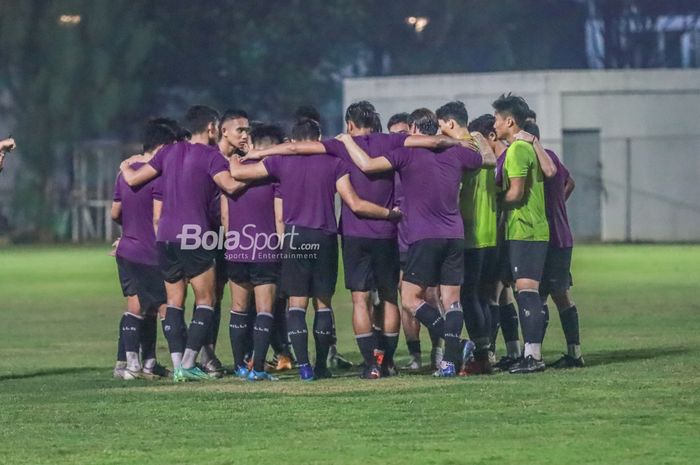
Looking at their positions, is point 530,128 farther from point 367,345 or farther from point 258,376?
point 258,376

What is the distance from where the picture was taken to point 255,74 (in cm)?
5834

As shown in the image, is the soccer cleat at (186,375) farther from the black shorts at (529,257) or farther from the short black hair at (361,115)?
the black shorts at (529,257)

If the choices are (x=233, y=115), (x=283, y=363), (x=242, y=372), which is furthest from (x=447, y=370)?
(x=233, y=115)

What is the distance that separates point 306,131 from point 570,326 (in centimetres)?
285

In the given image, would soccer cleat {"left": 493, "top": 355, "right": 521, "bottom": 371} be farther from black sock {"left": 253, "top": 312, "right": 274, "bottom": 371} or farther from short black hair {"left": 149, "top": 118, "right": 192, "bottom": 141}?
short black hair {"left": 149, "top": 118, "right": 192, "bottom": 141}

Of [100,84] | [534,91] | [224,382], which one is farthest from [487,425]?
[100,84]

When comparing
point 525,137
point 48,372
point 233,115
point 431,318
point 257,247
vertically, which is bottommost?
point 48,372

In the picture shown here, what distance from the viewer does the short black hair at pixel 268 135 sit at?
1295cm

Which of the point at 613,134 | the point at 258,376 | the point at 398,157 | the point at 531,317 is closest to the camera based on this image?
the point at 398,157

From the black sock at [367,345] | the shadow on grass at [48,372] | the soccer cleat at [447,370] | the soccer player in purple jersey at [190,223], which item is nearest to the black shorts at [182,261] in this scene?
the soccer player in purple jersey at [190,223]

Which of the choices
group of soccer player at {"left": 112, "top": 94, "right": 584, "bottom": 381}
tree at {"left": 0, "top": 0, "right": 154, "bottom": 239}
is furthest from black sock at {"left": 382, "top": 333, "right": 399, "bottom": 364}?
tree at {"left": 0, "top": 0, "right": 154, "bottom": 239}

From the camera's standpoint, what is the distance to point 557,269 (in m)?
13.5

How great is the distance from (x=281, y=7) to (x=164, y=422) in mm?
50222

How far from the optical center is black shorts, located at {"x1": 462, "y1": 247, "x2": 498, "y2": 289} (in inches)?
516
